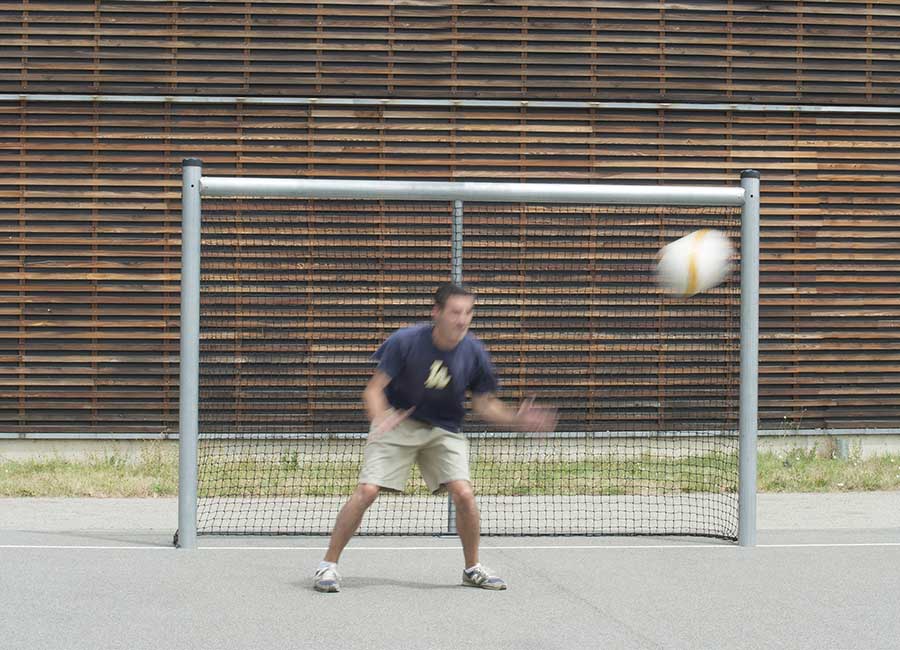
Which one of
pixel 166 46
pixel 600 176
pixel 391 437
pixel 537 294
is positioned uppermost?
pixel 166 46

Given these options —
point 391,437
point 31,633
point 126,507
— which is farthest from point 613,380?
point 31,633

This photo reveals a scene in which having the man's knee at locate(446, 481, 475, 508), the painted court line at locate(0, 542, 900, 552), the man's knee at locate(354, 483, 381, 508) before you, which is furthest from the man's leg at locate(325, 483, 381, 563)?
the painted court line at locate(0, 542, 900, 552)

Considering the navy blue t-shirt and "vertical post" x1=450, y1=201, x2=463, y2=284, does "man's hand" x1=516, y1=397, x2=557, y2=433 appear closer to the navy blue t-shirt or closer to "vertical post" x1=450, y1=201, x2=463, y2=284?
the navy blue t-shirt

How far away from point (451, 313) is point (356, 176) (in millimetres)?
7538

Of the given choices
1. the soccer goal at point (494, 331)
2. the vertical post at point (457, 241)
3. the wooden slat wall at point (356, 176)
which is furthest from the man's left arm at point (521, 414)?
the wooden slat wall at point (356, 176)

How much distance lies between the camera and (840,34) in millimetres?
15305

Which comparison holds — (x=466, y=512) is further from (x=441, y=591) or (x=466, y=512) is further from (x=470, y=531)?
(x=441, y=591)

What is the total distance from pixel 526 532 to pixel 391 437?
2.97 meters

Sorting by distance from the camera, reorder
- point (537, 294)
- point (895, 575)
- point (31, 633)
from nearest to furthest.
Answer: point (31, 633) < point (895, 575) < point (537, 294)

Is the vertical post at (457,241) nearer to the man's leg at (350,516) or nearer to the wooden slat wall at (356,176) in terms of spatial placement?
the man's leg at (350,516)

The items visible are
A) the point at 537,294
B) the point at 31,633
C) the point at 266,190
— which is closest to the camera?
the point at 31,633

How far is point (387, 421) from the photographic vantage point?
7.76 metres

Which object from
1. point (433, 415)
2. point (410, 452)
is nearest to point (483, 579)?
point (410, 452)

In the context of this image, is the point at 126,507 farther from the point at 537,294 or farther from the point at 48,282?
the point at 537,294
